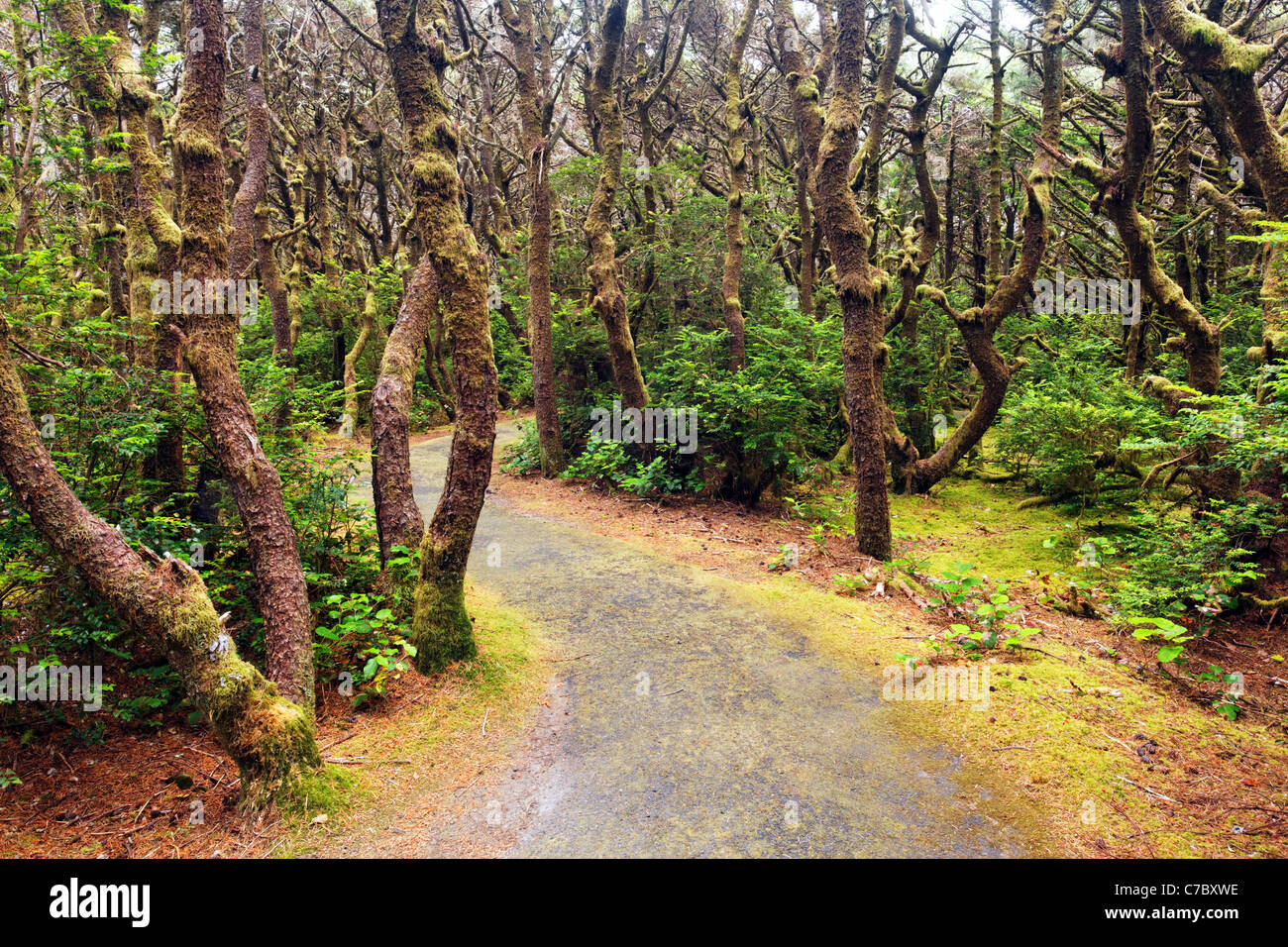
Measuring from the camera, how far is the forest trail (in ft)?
12.5

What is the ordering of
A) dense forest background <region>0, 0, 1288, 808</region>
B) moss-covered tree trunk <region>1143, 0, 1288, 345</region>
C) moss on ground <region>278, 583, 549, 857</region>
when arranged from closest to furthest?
moss on ground <region>278, 583, 549, 857</region> → dense forest background <region>0, 0, 1288, 808</region> → moss-covered tree trunk <region>1143, 0, 1288, 345</region>

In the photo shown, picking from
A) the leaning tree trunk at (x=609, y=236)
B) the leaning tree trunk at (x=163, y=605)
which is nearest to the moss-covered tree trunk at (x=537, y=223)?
the leaning tree trunk at (x=609, y=236)

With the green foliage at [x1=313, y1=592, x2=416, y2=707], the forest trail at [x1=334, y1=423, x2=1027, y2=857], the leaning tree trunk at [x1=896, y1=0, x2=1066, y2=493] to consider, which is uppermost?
the leaning tree trunk at [x1=896, y1=0, x2=1066, y2=493]

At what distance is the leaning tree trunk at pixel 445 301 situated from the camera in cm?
549

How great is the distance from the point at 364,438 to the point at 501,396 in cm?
535

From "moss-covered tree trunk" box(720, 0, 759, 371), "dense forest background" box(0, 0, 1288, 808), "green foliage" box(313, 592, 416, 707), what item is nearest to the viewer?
"dense forest background" box(0, 0, 1288, 808)

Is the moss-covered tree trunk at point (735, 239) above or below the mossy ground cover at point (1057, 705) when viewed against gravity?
above

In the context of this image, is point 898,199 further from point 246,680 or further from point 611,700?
point 246,680

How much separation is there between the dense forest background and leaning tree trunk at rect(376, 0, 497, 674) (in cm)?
3

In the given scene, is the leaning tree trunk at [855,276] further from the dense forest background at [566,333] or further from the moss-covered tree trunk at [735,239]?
the moss-covered tree trunk at [735,239]

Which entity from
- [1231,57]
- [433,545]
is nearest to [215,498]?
[433,545]

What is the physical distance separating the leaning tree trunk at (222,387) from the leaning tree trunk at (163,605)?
88 centimetres

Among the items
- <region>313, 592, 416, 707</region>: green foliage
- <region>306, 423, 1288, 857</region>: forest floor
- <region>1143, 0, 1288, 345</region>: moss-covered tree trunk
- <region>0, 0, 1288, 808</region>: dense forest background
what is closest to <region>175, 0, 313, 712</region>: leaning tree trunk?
<region>0, 0, 1288, 808</region>: dense forest background

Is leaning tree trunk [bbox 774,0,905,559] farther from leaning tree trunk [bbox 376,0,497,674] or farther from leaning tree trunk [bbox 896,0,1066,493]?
leaning tree trunk [bbox 376,0,497,674]
